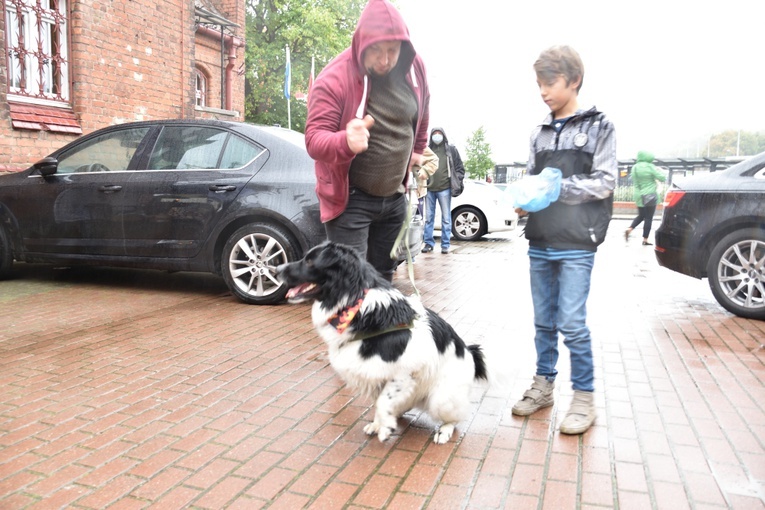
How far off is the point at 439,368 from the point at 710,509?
1.31m

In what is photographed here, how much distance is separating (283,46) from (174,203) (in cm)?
2751

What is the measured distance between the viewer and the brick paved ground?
106 inches

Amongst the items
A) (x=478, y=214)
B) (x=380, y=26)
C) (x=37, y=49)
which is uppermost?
(x=37, y=49)

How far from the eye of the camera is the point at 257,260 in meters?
6.25

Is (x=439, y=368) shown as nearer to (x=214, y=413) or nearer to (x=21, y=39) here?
(x=214, y=413)

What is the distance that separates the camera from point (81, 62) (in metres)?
10.6

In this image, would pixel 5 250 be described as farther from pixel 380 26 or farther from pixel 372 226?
pixel 380 26

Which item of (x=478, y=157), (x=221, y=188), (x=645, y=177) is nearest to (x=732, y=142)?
(x=478, y=157)

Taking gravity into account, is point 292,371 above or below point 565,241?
below

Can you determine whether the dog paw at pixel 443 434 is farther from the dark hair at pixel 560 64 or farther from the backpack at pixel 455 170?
the backpack at pixel 455 170

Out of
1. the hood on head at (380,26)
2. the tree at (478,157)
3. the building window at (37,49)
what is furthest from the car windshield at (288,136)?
the tree at (478,157)

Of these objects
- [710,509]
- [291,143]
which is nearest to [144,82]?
[291,143]

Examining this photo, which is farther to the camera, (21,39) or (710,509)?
(21,39)

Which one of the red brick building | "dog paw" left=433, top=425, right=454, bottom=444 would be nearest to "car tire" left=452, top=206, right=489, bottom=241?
the red brick building
